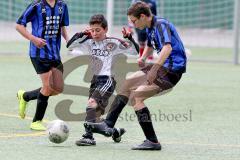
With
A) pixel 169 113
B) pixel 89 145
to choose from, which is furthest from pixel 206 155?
pixel 169 113

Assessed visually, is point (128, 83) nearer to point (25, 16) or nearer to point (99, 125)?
point (99, 125)

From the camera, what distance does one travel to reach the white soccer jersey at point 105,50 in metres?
8.97

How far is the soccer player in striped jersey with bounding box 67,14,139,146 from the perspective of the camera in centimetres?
877

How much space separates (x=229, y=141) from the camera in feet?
29.0

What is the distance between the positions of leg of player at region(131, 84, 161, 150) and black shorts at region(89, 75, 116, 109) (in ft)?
1.79

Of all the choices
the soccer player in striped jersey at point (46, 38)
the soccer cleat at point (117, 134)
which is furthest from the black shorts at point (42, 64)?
the soccer cleat at point (117, 134)

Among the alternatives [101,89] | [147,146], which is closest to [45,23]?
[101,89]

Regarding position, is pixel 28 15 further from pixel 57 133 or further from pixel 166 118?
pixel 166 118

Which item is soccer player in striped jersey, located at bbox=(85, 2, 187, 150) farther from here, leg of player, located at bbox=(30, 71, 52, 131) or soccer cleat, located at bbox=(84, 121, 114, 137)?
leg of player, located at bbox=(30, 71, 52, 131)

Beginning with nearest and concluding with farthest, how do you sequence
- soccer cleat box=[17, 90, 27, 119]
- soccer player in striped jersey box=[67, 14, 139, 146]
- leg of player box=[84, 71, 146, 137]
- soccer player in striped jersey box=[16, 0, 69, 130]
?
leg of player box=[84, 71, 146, 137] → soccer player in striped jersey box=[67, 14, 139, 146] → soccer player in striped jersey box=[16, 0, 69, 130] → soccer cleat box=[17, 90, 27, 119]

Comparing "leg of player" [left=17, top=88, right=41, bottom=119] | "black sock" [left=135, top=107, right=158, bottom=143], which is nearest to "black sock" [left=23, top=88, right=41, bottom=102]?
"leg of player" [left=17, top=88, right=41, bottom=119]

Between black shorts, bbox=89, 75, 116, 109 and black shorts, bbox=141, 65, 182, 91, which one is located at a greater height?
black shorts, bbox=141, 65, 182, 91

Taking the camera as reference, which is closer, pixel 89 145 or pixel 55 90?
pixel 89 145

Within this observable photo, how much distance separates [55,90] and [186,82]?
6.26m
